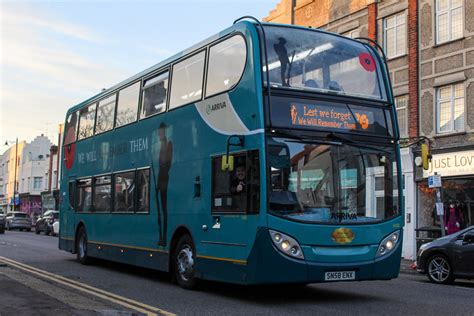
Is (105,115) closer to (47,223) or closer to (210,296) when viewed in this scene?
(210,296)

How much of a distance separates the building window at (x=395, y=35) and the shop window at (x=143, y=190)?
1335 cm

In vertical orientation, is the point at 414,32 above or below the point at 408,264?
above

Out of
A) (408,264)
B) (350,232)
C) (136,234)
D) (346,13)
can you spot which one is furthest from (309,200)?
(346,13)

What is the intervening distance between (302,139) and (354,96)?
1321 millimetres

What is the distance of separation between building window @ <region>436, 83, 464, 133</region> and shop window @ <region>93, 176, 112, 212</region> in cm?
1195

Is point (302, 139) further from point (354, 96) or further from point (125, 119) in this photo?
point (125, 119)

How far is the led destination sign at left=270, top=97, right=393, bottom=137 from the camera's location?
9.30 metres

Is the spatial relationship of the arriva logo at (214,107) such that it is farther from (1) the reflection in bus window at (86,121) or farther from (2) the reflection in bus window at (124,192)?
(1) the reflection in bus window at (86,121)

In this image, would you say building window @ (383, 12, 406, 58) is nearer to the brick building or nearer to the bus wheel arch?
the brick building

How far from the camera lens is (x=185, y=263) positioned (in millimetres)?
11094

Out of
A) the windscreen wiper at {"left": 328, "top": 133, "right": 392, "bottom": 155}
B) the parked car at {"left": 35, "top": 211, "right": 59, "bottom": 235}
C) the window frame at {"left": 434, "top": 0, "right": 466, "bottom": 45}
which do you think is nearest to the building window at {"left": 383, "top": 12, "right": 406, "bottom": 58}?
the window frame at {"left": 434, "top": 0, "right": 466, "bottom": 45}

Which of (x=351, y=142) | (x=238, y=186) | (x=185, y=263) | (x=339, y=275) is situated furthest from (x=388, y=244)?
(x=185, y=263)

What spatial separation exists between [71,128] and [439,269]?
10.8 m

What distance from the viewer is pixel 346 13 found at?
2531cm
